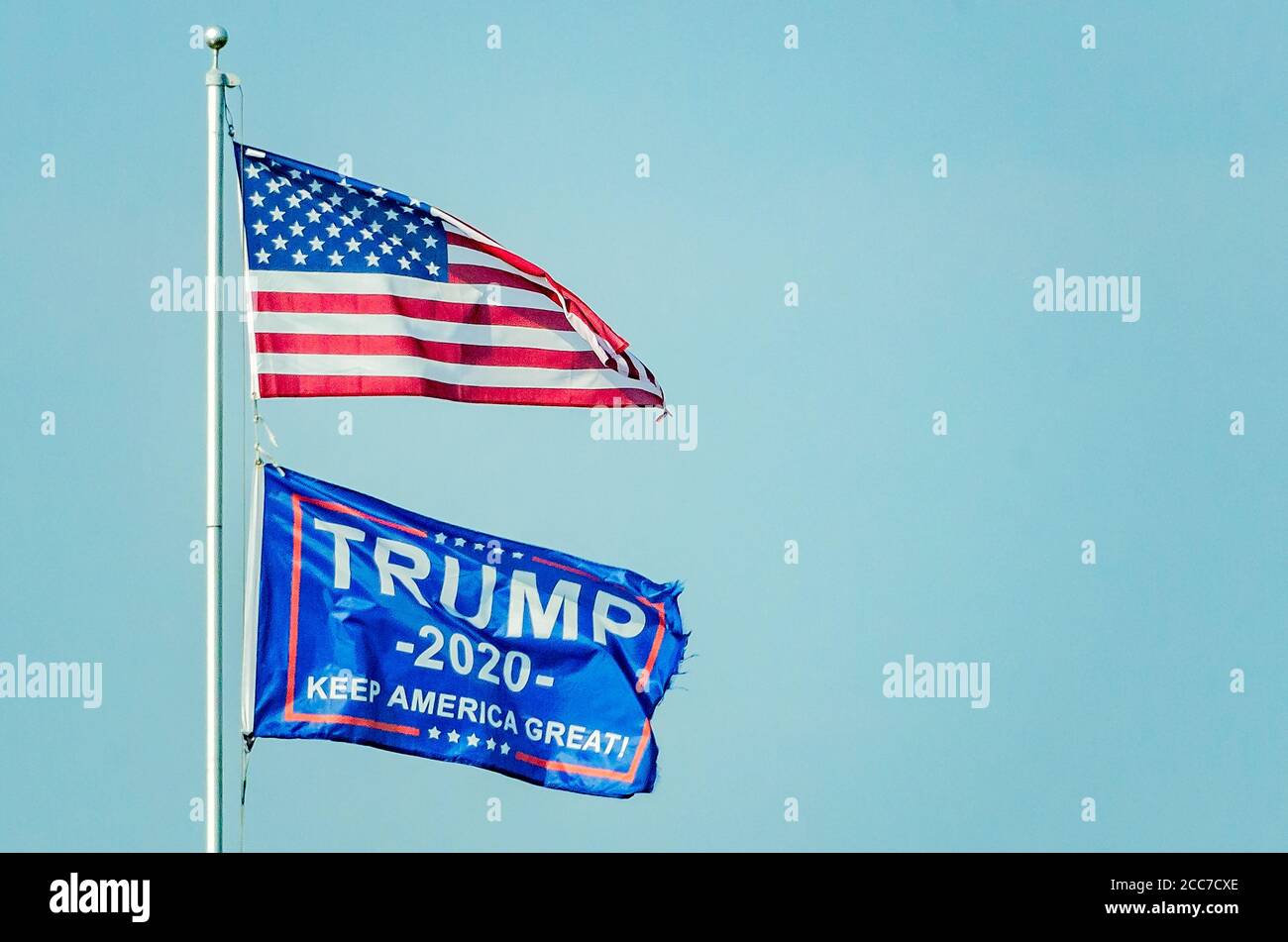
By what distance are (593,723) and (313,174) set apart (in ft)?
19.1

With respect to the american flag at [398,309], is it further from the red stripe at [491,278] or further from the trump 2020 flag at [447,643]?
the trump 2020 flag at [447,643]

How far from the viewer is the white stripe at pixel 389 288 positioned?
27.2 m

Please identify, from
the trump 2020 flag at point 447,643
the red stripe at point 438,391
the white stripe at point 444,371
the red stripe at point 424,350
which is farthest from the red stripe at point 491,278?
the trump 2020 flag at point 447,643

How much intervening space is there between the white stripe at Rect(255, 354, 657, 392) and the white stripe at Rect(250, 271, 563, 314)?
633mm

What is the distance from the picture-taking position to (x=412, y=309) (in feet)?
91.2

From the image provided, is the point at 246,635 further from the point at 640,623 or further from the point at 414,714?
the point at 640,623

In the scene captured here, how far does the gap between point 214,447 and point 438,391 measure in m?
2.67

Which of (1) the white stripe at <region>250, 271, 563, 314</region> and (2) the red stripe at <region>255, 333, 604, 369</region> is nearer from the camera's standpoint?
(2) the red stripe at <region>255, 333, 604, 369</region>

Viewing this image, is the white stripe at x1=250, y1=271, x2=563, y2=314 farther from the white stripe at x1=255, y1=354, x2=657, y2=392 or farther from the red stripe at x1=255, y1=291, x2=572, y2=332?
the white stripe at x1=255, y1=354, x2=657, y2=392

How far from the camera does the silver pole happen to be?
25500mm

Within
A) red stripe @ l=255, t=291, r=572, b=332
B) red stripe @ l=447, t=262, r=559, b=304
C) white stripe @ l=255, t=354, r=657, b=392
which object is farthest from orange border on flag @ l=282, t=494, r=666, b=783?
red stripe @ l=447, t=262, r=559, b=304

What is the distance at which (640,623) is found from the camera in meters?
28.8
